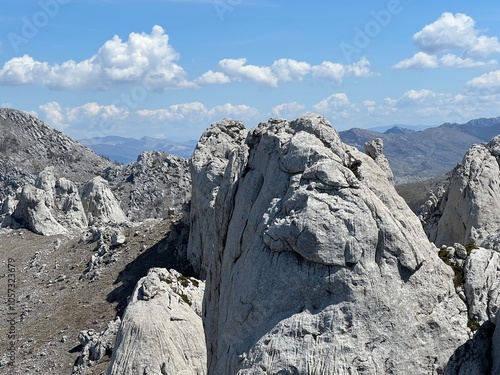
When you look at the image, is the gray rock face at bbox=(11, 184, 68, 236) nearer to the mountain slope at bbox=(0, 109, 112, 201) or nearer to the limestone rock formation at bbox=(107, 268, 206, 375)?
the limestone rock formation at bbox=(107, 268, 206, 375)

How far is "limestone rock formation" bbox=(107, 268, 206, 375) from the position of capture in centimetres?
2722

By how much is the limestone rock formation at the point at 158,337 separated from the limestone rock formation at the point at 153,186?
7601 cm

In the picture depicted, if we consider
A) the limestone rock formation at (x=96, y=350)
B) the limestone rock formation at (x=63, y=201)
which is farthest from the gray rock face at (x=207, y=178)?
the limestone rock formation at (x=63, y=201)

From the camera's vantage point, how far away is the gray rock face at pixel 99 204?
296 feet

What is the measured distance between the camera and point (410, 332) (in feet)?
57.9

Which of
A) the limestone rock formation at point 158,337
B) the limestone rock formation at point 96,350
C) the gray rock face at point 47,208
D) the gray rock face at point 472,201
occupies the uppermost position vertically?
the gray rock face at point 472,201

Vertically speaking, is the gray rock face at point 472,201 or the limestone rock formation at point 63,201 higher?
the gray rock face at point 472,201

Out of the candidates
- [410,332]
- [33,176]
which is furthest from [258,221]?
[33,176]

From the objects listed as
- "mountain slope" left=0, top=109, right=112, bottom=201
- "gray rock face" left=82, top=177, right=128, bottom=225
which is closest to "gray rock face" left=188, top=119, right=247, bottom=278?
"gray rock face" left=82, top=177, right=128, bottom=225

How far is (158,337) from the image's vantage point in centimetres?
2772

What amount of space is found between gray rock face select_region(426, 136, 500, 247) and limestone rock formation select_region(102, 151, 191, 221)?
6873 cm

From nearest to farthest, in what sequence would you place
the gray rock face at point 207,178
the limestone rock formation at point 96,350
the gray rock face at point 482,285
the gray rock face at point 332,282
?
the gray rock face at point 332,282, the gray rock face at point 482,285, the limestone rock formation at point 96,350, the gray rock face at point 207,178

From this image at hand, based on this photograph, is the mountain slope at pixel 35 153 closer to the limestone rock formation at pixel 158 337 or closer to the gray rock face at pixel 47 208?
the gray rock face at pixel 47 208

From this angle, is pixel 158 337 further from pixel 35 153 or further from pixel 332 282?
pixel 35 153
